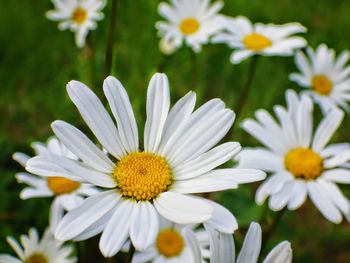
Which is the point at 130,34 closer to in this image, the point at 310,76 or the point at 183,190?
the point at 310,76

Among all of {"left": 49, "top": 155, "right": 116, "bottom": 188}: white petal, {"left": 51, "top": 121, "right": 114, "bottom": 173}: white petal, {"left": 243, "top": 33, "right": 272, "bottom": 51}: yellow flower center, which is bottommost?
{"left": 49, "top": 155, "right": 116, "bottom": 188}: white petal

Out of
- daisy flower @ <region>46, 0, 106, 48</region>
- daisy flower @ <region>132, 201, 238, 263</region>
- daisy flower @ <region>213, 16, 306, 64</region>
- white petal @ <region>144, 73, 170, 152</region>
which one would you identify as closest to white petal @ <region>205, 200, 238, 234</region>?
white petal @ <region>144, 73, 170, 152</region>

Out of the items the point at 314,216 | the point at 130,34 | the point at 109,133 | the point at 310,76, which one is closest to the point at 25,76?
the point at 130,34

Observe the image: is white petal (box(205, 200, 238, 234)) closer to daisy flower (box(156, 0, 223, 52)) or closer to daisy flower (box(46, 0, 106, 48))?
daisy flower (box(156, 0, 223, 52))

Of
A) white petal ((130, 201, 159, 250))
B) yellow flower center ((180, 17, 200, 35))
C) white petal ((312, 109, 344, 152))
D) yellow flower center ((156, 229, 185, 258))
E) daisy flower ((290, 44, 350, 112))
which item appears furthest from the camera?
yellow flower center ((180, 17, 200, 35))

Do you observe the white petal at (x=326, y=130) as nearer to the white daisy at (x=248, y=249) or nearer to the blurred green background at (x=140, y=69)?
the blurred green background at (x=140, y=69)

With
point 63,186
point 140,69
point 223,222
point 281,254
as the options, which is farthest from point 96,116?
point 140,69

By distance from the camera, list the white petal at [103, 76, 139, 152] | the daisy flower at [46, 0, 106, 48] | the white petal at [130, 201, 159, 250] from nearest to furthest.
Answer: the white petal at [130, 201, 159, 250] → the white petal at [103, 76, 139, 152] → the daisy flower at [46, 0, 106, 48]

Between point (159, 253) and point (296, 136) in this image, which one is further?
point (296, 136)

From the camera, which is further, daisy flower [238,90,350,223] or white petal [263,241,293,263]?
daisy flower [238,90,350,223]
